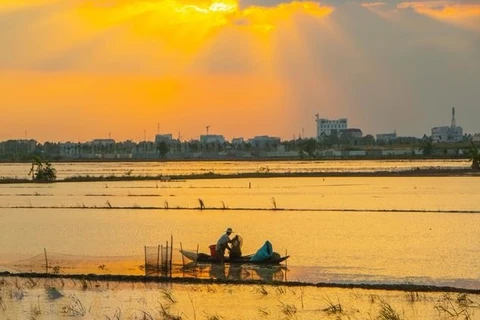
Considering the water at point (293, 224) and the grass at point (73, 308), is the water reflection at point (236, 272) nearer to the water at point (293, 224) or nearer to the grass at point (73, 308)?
the water at point (293, 224)

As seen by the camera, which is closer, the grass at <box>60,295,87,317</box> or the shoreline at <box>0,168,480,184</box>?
the grass at <box>60,295,87,317</box>

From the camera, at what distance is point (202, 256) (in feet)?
57.4

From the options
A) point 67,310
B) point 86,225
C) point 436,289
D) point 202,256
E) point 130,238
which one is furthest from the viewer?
point 86,225

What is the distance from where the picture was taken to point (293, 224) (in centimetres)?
2645

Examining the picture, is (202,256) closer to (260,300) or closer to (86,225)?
(260,300)

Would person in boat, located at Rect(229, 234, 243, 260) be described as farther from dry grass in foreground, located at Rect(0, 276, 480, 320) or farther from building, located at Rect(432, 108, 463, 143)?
building, located at Rect(432, 108, 463, 143)

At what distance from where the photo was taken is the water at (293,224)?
58.0ft

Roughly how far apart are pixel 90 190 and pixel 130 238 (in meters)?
22.7

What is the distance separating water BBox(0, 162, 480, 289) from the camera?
17688 millimetres

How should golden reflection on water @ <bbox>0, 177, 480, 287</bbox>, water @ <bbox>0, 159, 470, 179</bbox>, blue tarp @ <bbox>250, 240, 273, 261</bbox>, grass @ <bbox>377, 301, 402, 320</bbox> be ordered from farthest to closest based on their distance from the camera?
water @ <bbox>0, 159, 470, 179</bbox>, golden reflection on water @ <bbox>0, 177, 480, 287</bbox>, blue tarp @ <bbox>250, 240, 273, 261</bbox>, grass @ <bbox>377, 301, 402, 320</bbox>

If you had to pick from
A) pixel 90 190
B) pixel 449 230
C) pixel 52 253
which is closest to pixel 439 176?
pixel 90 190

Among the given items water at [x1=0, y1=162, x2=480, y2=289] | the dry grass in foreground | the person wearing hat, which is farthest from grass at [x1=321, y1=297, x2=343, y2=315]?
the person wearing hat

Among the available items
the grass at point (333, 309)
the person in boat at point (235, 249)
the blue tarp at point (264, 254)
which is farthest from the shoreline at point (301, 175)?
the grass at point (333, 309)

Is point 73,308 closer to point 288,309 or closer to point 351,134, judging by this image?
point 288,309
